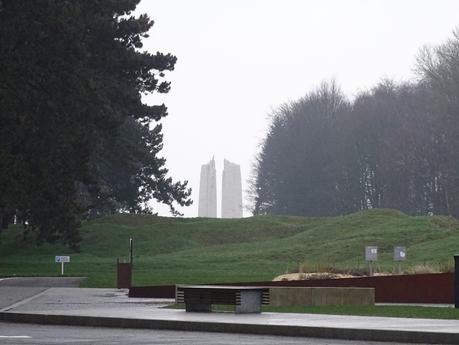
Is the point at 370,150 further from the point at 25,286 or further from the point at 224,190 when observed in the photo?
the point at 25,286

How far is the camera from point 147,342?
1720 cm

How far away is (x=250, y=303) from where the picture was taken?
23.0 meters

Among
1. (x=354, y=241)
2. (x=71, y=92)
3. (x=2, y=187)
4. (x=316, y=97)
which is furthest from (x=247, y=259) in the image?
(x=316, y=97)

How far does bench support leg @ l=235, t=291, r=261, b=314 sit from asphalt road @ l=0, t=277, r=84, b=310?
951 cm

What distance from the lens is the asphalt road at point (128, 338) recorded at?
17016 mm

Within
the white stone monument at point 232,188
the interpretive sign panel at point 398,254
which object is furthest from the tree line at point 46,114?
the white stone monument at point 232,188

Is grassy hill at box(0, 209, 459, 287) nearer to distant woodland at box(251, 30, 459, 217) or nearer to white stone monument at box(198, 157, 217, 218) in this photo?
distant woodland at box(251, 30, 459, 217)

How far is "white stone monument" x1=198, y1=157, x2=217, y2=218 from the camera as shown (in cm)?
13800

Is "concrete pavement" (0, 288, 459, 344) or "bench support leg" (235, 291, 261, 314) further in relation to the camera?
"bench support leg" (235, 291, 261, 314)

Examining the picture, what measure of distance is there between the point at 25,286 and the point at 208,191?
95.7m

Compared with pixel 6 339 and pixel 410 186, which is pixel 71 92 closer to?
pixel 6 339

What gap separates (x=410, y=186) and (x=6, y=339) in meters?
98.8

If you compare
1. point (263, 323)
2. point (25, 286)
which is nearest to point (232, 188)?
point (25, 286)

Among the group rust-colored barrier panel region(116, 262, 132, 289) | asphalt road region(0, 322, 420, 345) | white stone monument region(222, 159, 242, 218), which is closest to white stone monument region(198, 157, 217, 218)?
white stone monument region(222, 159, 242, 218)
